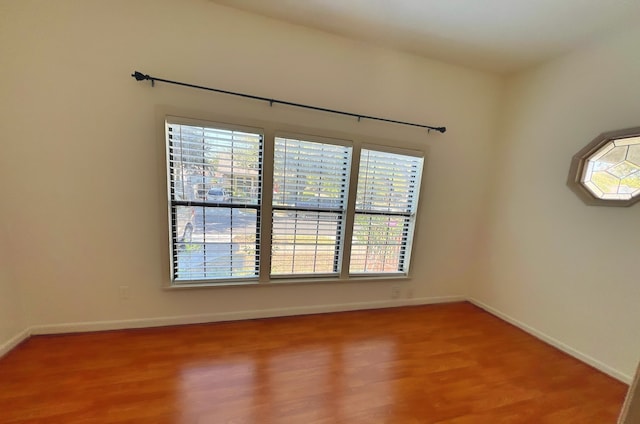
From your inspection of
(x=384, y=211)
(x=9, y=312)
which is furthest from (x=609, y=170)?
(x=9, y=312)

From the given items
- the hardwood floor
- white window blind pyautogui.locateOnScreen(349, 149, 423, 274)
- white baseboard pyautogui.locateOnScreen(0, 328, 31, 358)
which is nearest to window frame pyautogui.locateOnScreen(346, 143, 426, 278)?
white window blind pyautogui.locateOnScreen(349, 149, 423, 274)

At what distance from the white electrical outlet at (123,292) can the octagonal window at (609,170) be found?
423 centimetres

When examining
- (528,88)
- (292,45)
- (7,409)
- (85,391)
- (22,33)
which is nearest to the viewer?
(7,409)

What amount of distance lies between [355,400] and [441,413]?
547 millimetres

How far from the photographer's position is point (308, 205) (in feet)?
8.55

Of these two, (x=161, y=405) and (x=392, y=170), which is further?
(x=392, y=170)

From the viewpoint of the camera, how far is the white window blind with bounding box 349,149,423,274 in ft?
9.09

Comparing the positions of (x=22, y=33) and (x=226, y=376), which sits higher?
(x=22, y=33)

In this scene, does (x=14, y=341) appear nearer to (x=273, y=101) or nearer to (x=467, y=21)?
(x=273, y=101)

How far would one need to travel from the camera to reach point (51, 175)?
6.46 feet

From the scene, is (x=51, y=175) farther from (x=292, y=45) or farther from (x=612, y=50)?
(x=612, y=50)

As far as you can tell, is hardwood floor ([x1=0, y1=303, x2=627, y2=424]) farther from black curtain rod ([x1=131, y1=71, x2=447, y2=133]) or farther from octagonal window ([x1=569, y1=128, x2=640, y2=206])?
black curtain rod ([x1=131, y1=71, x2=447, y2=133])

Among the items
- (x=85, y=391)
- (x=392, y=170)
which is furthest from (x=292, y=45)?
(x=85, y=391)

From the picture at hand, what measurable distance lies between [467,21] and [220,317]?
3.50m
